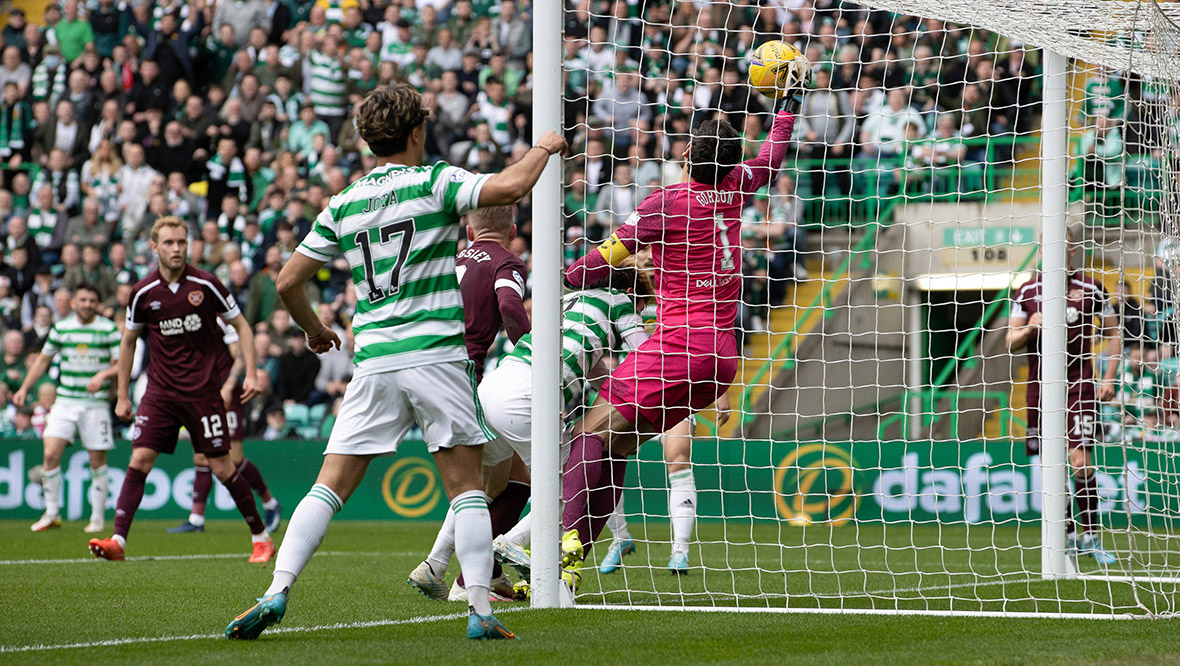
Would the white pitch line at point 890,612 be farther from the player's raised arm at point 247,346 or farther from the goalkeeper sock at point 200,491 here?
the goalkeeper sock at point 200,491

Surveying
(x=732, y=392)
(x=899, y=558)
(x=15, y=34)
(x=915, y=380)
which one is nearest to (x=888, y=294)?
(x=915, y=380)

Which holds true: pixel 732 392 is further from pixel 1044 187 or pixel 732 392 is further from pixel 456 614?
pixel 456 614

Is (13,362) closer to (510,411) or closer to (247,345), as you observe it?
(247,345)

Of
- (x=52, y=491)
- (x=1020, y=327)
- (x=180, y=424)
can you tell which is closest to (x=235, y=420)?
(x=52, y=491)

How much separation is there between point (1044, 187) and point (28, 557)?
6588mm

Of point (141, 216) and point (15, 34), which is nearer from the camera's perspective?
point (141, 216)

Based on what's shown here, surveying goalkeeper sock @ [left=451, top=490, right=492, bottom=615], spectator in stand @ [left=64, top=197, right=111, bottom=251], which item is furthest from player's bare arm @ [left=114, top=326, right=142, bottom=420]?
spectator in stand @ [left=64, top=197, right=111, bottom=251]

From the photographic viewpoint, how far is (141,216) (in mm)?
15703

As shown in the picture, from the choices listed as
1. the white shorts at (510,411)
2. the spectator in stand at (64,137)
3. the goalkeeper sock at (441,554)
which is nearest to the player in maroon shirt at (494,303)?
the white shorts at (510,411)

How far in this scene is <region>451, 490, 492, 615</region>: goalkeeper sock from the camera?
4203 millimetres

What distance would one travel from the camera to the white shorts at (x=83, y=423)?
11781 millimetres

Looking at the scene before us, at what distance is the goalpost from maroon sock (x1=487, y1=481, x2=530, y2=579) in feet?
1.59

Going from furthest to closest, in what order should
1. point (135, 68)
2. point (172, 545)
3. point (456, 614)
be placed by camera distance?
point (135, 68) < point (172, 545) < point (456, 614)

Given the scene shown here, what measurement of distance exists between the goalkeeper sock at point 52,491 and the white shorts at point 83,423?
35cm
